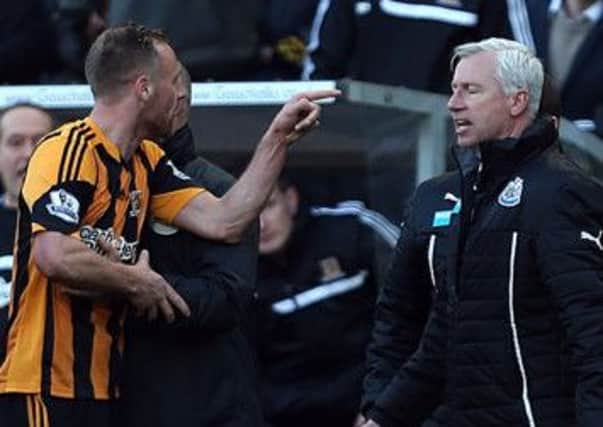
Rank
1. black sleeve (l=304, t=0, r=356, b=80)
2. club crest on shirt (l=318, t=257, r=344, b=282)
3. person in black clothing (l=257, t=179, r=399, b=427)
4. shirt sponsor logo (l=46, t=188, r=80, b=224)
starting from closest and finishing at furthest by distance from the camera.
Answer: shirt sponsor logo (l=46, t=188, r=80, b=224), person in black clothing (l=257, t=179, r=399, b=427), club crest on shirt (l=318, t=257, r=344, b=282), black sleeve (l=304, t=0, r=356, b=80)

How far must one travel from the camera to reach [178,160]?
21.1ft

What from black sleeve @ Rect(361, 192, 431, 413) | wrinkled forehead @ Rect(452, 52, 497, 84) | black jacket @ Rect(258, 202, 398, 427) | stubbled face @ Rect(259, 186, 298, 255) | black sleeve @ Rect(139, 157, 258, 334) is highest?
wrinkled forehead @ Rect(452, 52, 497, 84)

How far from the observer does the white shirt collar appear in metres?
8.73

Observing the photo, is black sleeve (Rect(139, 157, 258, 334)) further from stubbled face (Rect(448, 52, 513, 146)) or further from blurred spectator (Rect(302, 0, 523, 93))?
blurred spectator (Rect(302, 0, 523, 93))

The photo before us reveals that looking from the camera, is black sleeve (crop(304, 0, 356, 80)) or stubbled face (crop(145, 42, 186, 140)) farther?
black sleeve (crop(304, 0, 356, 80))

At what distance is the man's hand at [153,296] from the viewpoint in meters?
5.95

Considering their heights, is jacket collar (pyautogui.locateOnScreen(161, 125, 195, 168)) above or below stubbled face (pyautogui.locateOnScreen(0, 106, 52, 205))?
above

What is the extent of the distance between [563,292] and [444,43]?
3112mm

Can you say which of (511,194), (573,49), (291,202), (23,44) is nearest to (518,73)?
(511,194)

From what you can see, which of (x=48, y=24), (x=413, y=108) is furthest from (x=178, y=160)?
(x=48, y=24)

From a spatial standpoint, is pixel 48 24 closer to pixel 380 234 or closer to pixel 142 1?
pixel 142 1

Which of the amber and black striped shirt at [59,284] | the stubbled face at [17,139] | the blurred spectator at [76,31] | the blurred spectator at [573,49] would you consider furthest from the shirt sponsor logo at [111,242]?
the blurred spectator at [76,31]

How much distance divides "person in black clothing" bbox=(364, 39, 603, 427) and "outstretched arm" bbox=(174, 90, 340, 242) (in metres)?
0.42

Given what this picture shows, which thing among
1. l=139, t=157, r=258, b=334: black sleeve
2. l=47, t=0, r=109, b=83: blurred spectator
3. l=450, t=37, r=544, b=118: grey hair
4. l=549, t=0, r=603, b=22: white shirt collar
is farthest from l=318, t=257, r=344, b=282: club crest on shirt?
l=450, t=37, r=544, b=118: grey hair
